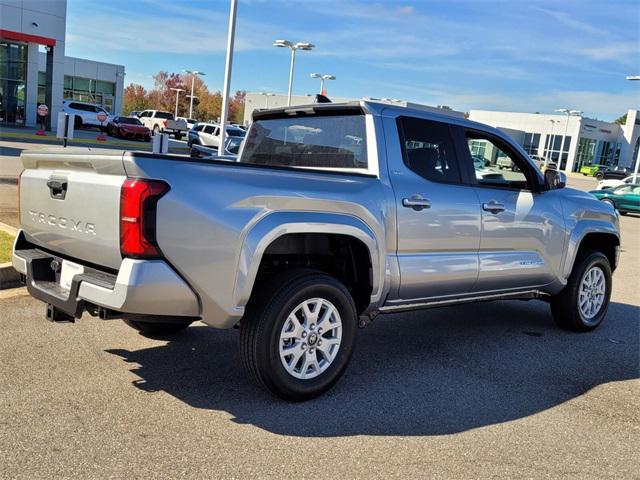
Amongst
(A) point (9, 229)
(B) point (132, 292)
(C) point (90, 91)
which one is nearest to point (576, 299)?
(B) point (132, 292)

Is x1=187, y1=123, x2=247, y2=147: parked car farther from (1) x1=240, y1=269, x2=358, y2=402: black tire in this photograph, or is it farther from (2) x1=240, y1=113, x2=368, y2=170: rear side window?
(1) x1=240, y1=269, x2=358, y2=402: black tire

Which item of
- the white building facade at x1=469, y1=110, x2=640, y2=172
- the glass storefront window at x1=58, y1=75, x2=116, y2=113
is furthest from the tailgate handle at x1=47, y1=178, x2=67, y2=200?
the white building facade at x1=469, y1=110, x2=640, y2=172

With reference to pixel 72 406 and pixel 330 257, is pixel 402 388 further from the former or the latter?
pixel 72 406

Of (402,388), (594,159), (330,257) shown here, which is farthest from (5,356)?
(594,159)

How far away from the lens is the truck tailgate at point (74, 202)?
3447mm

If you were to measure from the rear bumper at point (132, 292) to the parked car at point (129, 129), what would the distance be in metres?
35.4

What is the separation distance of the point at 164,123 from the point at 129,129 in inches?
255

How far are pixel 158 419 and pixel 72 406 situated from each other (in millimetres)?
532

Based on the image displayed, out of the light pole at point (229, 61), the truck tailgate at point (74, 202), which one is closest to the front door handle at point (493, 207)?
the truck tailgate at point (74, 202)

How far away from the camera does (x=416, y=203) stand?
458 cm

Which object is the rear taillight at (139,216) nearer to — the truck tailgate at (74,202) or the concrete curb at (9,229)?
the truck tailgate at (74,202)

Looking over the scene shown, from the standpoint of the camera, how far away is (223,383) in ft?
14.1

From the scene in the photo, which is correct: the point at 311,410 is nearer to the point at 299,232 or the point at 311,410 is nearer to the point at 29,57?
the point at 299,232

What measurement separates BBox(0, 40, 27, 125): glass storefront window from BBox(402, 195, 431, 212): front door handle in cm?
3752
